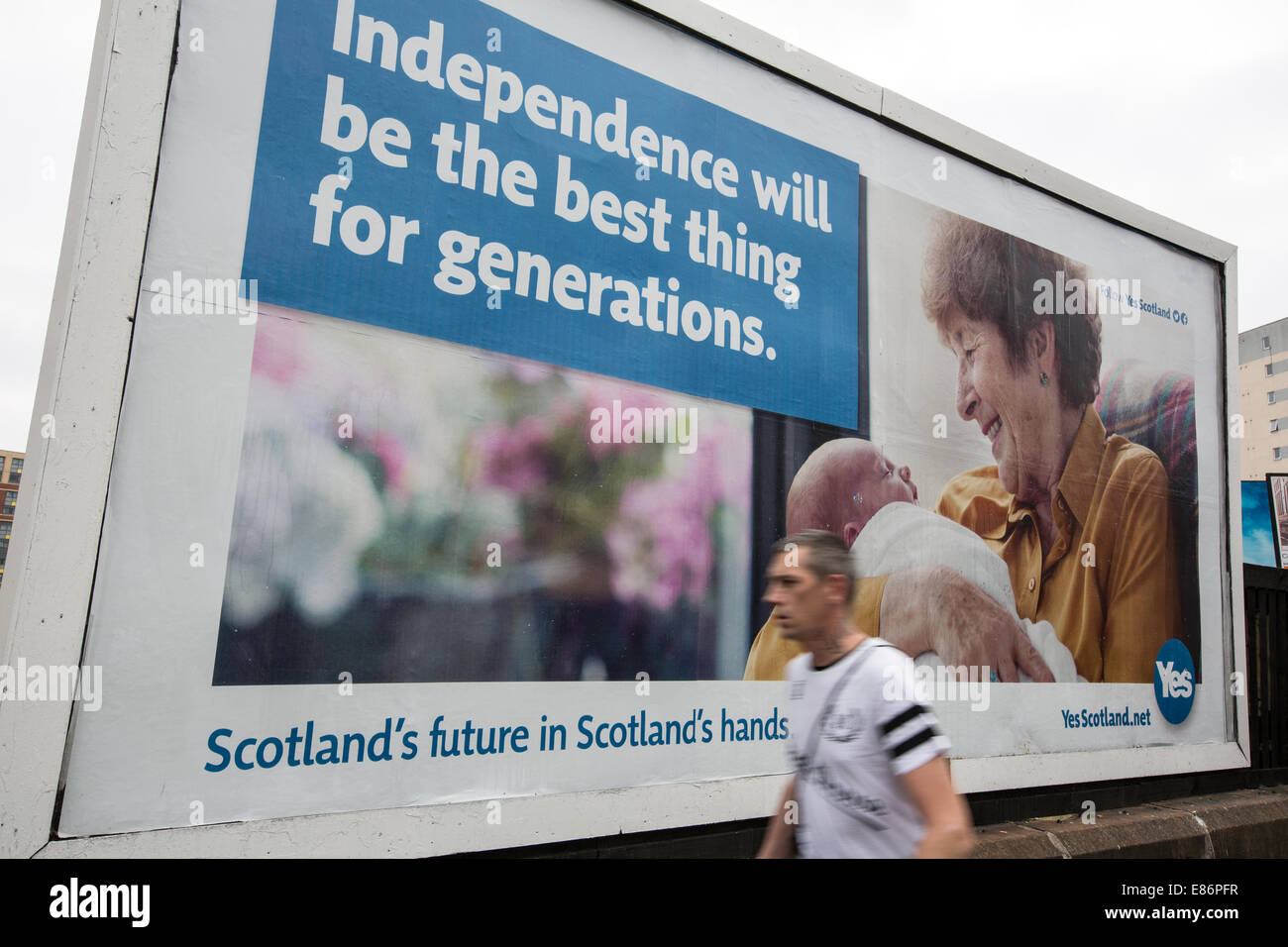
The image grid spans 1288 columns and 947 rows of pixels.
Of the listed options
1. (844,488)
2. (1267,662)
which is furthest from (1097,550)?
(1267,662)

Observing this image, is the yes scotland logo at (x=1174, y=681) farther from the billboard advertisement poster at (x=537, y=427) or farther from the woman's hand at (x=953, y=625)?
the woman's hand at (x=953, y=625)

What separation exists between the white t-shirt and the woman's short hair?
12.4 feet

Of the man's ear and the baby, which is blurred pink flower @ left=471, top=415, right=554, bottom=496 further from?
the man's ear

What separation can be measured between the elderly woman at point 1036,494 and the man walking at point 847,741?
2.66 meters

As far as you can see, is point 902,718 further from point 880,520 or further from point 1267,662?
point 1267,662

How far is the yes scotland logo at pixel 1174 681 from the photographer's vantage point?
20.4 ft

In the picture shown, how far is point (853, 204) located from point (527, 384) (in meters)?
2.59

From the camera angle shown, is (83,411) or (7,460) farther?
(7,460)

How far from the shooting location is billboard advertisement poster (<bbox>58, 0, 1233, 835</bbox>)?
3096 millimetres

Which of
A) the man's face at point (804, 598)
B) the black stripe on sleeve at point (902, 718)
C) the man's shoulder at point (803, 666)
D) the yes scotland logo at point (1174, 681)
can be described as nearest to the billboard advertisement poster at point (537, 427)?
the yes scotland logo at point (1174, 681)
